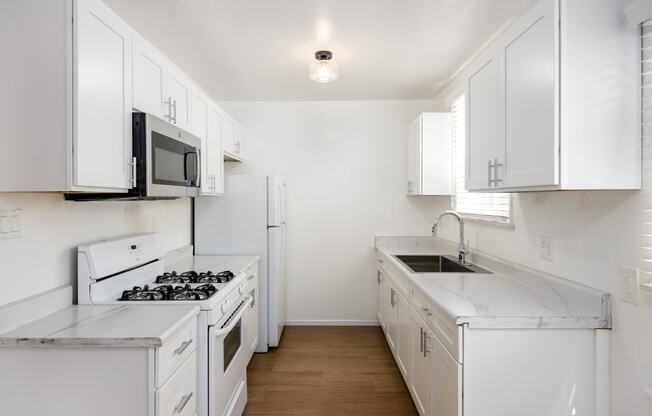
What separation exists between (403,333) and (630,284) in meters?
1.52

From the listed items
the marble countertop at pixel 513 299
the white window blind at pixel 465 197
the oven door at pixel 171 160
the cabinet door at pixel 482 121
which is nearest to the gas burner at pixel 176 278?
the oven door at pixel 171 160

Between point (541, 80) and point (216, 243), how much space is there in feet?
9.29

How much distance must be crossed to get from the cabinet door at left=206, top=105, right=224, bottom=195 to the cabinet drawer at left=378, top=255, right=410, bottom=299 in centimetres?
159

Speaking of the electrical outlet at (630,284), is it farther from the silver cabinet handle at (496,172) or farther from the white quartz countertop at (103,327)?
the white quartz countertop at (103,327)

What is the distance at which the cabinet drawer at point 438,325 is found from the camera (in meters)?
1.58

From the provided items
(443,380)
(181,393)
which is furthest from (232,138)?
(443,380)

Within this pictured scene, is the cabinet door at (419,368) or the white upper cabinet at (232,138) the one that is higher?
the white upper cabinet at (232,138)

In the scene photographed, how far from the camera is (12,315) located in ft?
4.86

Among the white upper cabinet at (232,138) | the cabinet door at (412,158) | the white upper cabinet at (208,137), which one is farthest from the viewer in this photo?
the cabinet door at (412,158)

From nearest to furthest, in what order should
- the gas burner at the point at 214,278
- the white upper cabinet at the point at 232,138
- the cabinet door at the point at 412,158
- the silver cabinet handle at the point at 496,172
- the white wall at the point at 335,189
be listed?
the silver cabinet handle at the point at 496,172 < the gas burner at the point at 214,278 < the white upper cabinet at the point at 232,138 < the cabinet door at the point at 412,158 < the white wall at the point at 335,189

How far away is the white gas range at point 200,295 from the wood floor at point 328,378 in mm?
333

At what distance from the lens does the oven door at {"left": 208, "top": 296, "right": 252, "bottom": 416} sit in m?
1.88

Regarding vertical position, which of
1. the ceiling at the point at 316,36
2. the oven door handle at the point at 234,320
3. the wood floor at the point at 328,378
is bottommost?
the wood floor at the point at 328,378

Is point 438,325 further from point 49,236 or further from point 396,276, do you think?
point 49,236
